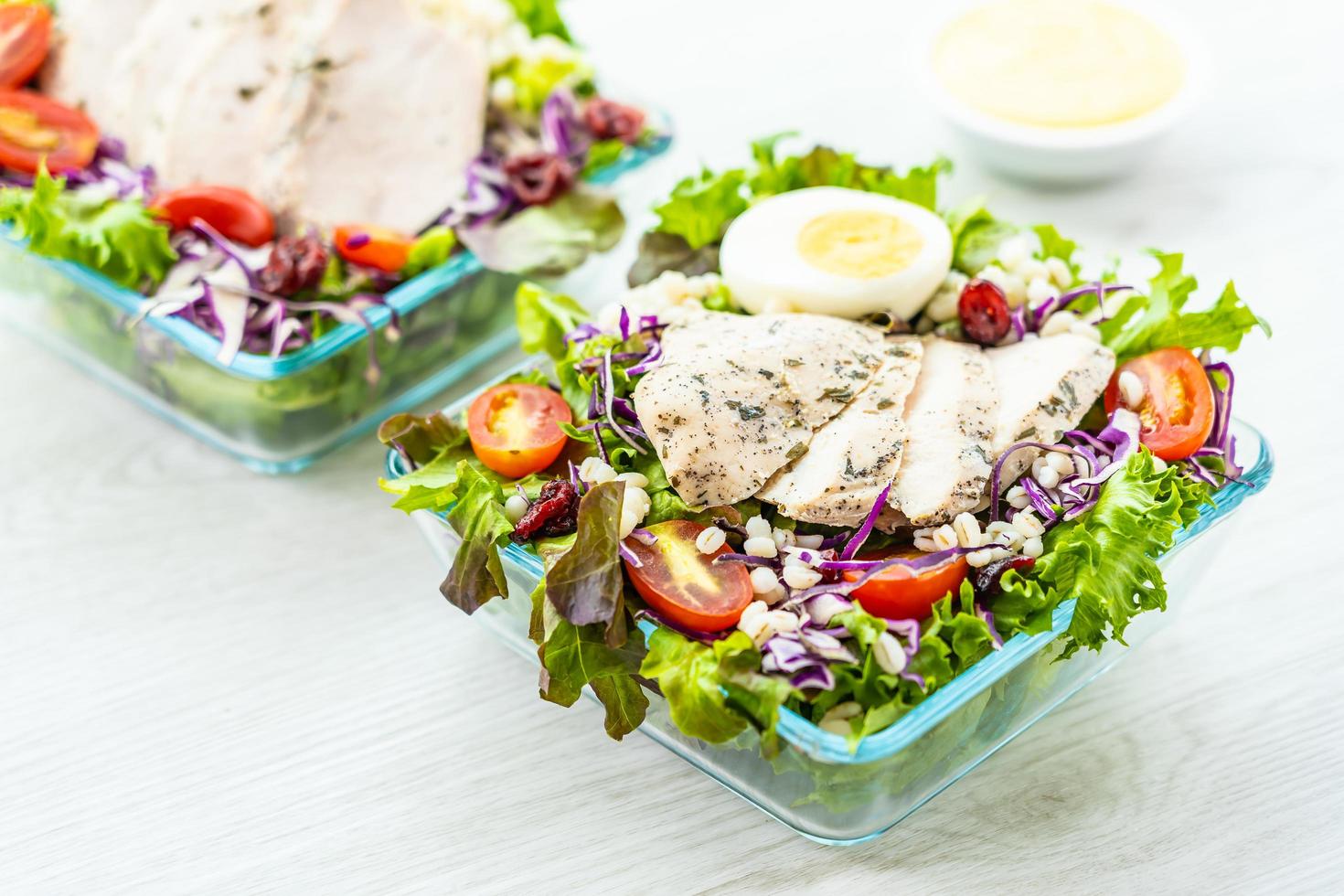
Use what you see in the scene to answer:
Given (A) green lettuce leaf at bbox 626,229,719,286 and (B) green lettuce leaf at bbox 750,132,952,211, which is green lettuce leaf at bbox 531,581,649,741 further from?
(B) green lettuce leaf at bbox 750,132,952,211

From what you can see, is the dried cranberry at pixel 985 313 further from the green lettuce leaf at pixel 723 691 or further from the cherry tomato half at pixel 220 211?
the cherry tomato half at pixel 220 211

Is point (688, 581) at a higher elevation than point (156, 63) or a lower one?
lower

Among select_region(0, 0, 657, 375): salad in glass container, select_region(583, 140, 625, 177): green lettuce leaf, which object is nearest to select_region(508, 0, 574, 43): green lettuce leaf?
select_region(0, 0, 657, 375): salad in glass container

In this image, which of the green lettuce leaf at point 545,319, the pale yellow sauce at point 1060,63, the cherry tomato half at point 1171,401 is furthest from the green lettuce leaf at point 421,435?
the pale yellow sauce at point 1060,63

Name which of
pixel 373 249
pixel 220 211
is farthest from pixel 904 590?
pixel 220 211

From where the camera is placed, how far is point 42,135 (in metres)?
4.02

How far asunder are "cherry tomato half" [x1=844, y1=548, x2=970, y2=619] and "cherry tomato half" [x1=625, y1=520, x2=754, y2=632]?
0.72ft

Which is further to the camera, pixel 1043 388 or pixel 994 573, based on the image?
pixel 1043 388

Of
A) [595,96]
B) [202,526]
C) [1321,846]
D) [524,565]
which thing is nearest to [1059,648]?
[1321,846]

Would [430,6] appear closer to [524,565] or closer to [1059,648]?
[524,565]

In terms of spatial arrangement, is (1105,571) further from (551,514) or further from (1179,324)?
(551,514)

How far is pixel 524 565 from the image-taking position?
8.77 feet

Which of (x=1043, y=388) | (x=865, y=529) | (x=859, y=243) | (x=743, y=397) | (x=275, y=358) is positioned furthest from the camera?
(x=275, y=358)

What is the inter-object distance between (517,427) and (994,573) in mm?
1070
